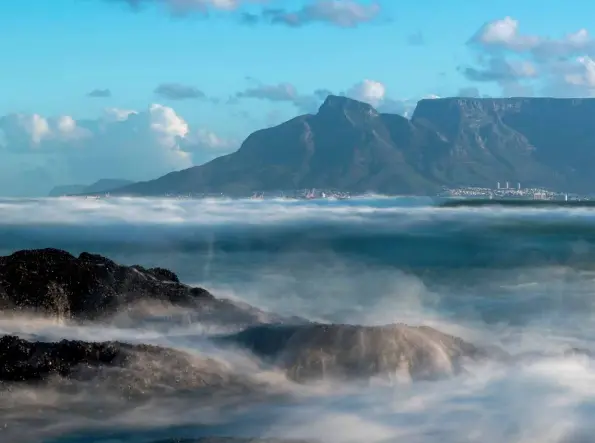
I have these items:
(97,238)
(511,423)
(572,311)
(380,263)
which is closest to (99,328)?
(511,423)

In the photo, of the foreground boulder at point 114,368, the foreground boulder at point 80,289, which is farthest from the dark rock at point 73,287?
the foreground boulder at point 114,368

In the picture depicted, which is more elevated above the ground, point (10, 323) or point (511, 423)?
point (10, 323)

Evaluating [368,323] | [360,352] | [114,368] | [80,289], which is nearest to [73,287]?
[80,289]

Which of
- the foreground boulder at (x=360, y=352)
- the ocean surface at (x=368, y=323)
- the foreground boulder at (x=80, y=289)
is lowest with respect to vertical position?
the ocean surface at (x=368, y=323)

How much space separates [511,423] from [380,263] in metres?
32.7

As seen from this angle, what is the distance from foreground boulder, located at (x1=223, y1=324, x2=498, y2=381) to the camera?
13922mm

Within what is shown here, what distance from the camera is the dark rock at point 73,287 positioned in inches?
664

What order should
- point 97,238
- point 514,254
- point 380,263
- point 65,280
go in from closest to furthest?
point 65,280
point 380,263
point 514,254
point 97,238

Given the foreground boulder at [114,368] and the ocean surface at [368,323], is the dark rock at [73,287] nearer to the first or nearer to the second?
the ocean surface at [368,323]

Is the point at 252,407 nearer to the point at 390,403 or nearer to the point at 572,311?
the point at 390,403

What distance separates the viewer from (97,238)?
61.3 metres

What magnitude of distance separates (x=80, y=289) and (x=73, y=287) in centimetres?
16

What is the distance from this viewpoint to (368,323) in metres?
23.3

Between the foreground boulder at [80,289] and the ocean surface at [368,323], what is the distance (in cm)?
54
